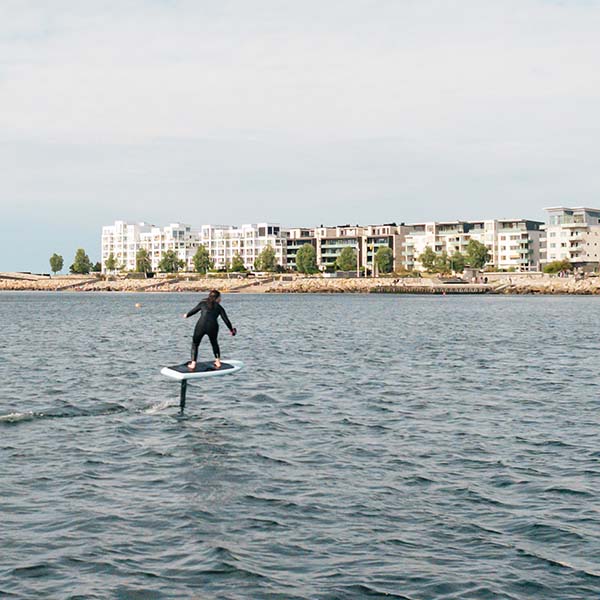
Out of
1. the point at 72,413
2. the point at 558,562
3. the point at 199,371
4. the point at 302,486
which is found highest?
the point at 199,371

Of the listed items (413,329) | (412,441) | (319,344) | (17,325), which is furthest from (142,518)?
(17,325)

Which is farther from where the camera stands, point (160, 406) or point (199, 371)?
point (160, 406)

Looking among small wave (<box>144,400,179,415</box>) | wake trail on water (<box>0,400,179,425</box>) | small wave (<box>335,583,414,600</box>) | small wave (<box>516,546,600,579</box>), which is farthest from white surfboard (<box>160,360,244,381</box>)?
small wave (<box>335,583,414,600</box>)

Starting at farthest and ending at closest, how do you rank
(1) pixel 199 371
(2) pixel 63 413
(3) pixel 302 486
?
(2) pixel 63 413 < (1) pixel 199 371 < (3) pixel 302 486

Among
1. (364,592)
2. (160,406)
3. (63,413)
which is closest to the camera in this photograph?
(364,592)

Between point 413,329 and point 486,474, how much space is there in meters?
56.5

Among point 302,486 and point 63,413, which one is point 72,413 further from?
point 302,486

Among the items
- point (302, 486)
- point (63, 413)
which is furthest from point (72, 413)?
point (302, 486)

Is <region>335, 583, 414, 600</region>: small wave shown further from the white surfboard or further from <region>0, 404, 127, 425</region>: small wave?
<region>0, 404, 127, 425</region>: small wave

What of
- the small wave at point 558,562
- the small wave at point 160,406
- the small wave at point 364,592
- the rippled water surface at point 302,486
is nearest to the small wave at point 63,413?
the rippled water surface at point 302,486

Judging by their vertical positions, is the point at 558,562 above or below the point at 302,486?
below

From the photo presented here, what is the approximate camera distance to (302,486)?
58.5ft

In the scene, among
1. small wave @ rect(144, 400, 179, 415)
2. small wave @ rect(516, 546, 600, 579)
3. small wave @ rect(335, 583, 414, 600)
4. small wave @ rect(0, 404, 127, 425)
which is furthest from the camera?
small wave @ rect(144, 400, 179, 415)

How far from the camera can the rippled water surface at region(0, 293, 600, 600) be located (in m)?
12.9
